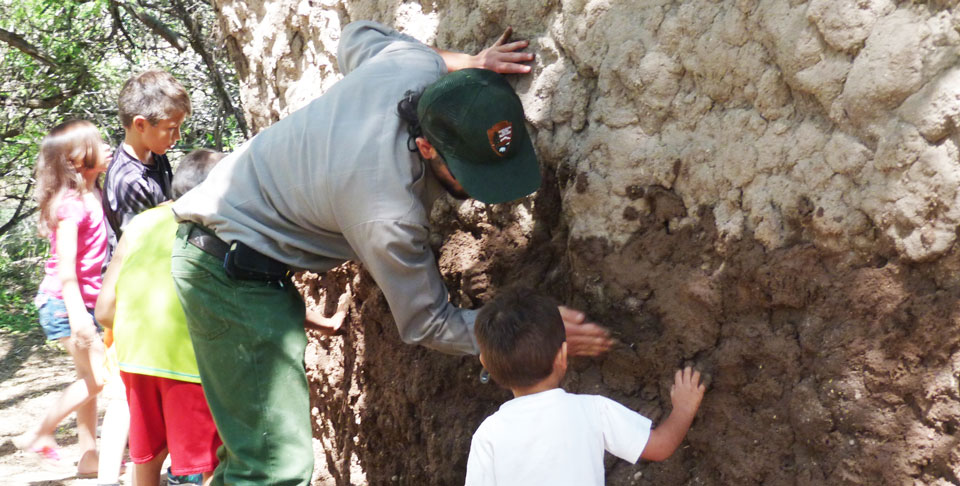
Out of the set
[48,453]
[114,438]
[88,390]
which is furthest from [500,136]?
[48,453]

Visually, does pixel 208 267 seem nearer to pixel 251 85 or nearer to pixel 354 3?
pixel 354 3

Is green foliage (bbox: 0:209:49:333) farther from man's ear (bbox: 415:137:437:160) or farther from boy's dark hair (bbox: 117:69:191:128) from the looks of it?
man's ear (bbox: 415:137:437:160)

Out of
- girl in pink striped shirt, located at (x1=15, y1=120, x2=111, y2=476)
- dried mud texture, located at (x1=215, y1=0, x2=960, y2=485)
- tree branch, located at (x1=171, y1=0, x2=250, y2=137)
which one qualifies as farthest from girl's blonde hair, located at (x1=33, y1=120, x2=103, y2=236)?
tree branch, located at (x1=171, y1=0, x2=250, y2=137)

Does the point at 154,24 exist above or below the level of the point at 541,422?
above

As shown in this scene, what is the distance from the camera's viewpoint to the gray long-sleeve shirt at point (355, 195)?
2379 mm

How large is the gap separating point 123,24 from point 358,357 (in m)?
5.82

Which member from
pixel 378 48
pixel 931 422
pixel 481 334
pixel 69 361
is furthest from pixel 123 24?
pixel 931 422

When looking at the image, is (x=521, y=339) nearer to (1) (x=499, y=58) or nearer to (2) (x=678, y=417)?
(2) (x=678, y=417)

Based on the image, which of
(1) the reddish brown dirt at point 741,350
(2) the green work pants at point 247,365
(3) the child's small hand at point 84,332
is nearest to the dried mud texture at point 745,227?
(1) the reddish brown dirt at point 741,350

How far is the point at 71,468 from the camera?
4750 mm

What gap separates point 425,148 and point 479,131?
0.20 m

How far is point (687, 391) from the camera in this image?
8.00 feet

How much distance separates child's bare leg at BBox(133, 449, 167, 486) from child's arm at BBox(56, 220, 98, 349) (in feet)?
2.53

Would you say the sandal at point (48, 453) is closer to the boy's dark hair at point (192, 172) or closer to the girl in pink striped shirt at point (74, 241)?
the girl in pink striped shirt at point (74, 241)
